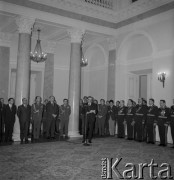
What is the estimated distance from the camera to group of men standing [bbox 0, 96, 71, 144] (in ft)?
32.6

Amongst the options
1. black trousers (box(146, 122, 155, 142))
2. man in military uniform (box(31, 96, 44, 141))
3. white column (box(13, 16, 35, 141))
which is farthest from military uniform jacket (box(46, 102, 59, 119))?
black trousers (box(146, 122, 155, 142))

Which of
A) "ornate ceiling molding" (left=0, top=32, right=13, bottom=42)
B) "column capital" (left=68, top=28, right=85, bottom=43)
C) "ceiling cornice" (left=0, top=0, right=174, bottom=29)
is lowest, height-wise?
"column capital" (left=68, top=28, right=85, bottom=43)

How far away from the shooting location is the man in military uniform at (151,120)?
1020 cm

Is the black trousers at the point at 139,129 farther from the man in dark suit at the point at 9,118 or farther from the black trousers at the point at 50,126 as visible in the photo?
the man in dark suit at the point at 9,118

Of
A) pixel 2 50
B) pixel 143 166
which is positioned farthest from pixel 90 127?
pixel 2 50

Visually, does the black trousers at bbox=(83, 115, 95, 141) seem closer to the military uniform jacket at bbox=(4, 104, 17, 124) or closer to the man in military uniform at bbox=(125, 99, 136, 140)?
the man in military uniform at bbox=(125, 99, 136, 140)

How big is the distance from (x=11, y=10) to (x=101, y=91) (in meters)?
7.58

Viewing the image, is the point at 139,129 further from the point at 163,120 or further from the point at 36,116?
the point at 36,116

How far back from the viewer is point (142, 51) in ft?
43.0

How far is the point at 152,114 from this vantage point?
10234 mm

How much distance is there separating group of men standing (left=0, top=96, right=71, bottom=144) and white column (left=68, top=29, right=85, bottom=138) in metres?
0.46

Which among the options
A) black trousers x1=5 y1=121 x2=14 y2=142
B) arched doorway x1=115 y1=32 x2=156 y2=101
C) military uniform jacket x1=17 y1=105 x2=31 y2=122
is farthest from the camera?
arched doorway x1=115 y1=32 x2=156 y2=101

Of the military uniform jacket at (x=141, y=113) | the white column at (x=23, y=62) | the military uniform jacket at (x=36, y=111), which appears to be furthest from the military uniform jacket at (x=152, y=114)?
the white column at (x=23, y=62)

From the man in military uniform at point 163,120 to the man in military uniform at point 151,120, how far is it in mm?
235
